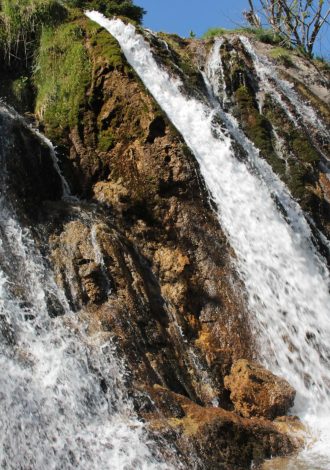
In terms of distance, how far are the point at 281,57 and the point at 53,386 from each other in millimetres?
14654

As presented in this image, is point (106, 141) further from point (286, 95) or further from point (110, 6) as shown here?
point (286, 95)

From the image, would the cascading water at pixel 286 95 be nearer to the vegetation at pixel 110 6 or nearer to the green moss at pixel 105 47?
the vegetation at pixel 110 6

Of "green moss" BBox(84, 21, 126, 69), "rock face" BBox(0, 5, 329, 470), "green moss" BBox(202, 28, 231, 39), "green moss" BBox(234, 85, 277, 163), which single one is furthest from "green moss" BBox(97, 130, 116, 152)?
"green moss" BBox(202, 28, 231, 39)

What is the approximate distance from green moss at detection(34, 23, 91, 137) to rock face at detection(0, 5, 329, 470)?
81 millimetres

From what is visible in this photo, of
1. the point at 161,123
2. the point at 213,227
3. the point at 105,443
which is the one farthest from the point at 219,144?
the point at 105,443

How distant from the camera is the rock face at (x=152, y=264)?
694cm

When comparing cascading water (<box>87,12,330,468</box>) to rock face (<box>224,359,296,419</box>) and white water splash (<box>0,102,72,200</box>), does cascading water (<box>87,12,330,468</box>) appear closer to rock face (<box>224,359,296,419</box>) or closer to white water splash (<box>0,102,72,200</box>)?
rock face (<box>224,359,296,419</box>)

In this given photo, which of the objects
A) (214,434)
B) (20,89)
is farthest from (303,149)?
(214,434)

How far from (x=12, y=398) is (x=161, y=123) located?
616cm

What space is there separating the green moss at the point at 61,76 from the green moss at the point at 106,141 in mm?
714

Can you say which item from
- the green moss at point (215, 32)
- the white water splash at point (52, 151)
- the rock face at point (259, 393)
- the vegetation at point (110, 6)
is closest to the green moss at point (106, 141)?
the white water splash at point (52, 151)

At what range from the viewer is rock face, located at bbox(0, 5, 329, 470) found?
6938 millimetres

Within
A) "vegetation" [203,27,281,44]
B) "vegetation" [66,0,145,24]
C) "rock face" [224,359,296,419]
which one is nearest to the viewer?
"rock face" [224,359,296,419]

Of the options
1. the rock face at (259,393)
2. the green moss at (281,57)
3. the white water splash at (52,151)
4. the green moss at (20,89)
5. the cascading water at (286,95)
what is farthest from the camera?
the green moss at (281,57)
